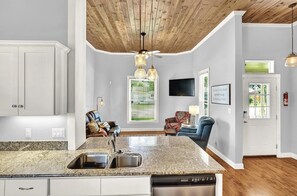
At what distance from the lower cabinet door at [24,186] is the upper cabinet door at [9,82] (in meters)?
0.72

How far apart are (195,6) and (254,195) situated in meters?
3.54

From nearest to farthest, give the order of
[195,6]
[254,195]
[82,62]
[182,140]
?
1. [82,62]
2. [182,140]
3. [254,195]
4. [195,6]

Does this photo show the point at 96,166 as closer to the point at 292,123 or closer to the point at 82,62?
the point at 82,62

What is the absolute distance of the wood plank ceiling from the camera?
3871 millimetres

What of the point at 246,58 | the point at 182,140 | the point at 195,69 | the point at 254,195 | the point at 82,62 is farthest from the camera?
the point at 195,69

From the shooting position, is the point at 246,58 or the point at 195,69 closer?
the point at 246,58

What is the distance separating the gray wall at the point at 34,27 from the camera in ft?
7.58

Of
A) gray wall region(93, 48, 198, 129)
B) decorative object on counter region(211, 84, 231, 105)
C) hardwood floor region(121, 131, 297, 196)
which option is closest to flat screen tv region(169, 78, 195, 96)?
gray wall region(93, 48, 198, 129)

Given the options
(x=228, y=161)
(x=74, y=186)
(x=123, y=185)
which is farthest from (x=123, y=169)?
(x=228, y=161)

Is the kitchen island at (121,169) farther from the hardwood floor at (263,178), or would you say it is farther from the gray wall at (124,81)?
the gray wall at (124,81)

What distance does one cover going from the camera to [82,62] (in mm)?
2518

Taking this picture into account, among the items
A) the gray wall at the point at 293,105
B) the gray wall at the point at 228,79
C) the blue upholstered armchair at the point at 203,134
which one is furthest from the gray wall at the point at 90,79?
the gray wall at the point at 293,105

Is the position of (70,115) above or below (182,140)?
above

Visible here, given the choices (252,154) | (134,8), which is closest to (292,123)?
(252,154)
